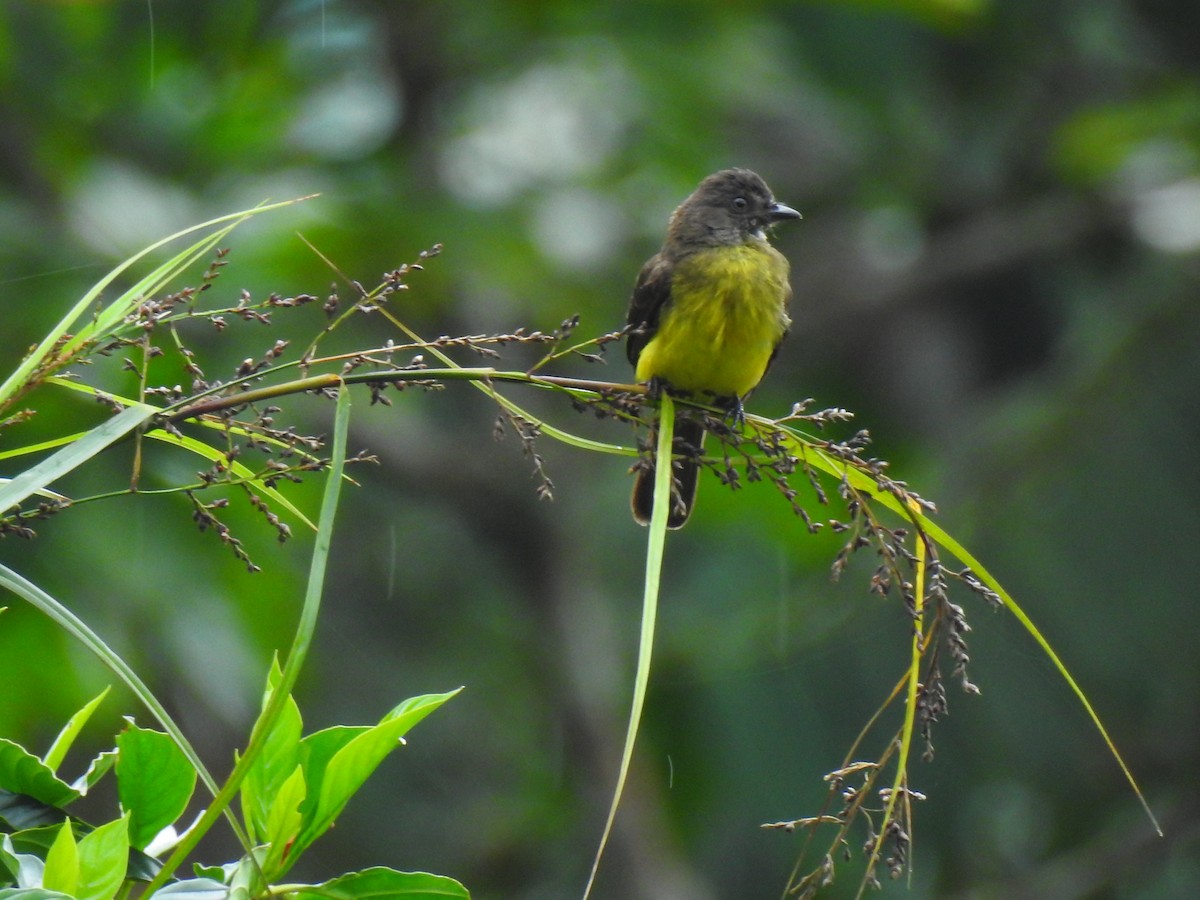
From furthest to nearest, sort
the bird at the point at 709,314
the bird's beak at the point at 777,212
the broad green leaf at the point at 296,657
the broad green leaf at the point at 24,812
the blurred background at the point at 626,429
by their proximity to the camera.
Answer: the blurred background at the point at 626,429 → the bird's beak at the point at 777,212 → the bird at the point at 709,314 → the broad green leaf at the point at 24,812 → the broad green leaf at the point at 296,657

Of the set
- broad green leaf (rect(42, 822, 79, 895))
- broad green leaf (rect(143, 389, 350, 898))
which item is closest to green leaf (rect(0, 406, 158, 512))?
broad green leaf (rect(143, 389, 350, 898))

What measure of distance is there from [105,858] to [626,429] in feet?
18.5

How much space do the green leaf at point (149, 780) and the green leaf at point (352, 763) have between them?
0.13m

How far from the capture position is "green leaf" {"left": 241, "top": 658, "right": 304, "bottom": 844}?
161 cm

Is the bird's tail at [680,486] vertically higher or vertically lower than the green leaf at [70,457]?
higher

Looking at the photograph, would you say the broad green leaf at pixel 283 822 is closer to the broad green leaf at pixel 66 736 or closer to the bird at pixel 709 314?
the broad green leaf at pixel 66 736

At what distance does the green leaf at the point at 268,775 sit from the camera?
1.61 metres

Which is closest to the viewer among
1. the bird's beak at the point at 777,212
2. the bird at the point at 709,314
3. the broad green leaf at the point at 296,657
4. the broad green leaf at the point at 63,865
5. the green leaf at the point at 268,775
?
the broad green leaf at the point at 296,657

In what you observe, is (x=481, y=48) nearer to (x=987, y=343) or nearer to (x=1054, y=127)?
(x=1054, y=127)

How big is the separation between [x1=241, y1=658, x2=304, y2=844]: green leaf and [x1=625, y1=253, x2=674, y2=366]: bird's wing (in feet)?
7.55

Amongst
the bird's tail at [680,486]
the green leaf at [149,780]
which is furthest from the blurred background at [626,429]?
the green leaf at [149,780]

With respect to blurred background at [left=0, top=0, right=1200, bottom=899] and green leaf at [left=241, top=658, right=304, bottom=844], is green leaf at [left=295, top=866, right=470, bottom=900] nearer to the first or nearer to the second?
green leaf at [left=241, top=658, right=304, bottom=844]

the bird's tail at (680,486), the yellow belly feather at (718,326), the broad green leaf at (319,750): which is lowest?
the broad green leaf at (319,750)

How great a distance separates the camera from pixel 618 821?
8.25 meters
